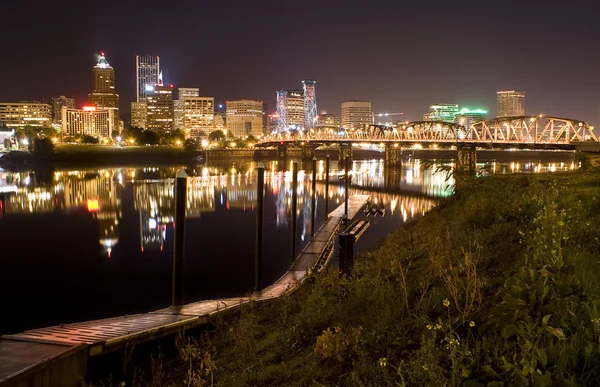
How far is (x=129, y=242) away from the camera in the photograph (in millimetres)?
27969

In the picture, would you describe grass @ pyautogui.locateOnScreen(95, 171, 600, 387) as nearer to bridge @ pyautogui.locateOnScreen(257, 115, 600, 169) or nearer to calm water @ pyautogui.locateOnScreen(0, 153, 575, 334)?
calm water @ pyautogui.locateOnScreen(0, 153, 575, 334)

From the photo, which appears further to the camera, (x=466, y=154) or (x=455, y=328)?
(x=466, y=154)

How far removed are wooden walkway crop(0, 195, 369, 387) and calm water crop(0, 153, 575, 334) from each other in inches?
218

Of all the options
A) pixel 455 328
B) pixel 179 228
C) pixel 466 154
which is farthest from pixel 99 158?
pixel 455 328

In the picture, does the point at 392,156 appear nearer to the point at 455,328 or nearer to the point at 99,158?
the point at 99,158

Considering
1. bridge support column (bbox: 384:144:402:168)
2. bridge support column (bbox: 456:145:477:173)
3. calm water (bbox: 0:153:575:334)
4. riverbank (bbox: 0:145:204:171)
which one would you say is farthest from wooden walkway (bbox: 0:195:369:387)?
bridge support column (bbox: 384:144:402:168)

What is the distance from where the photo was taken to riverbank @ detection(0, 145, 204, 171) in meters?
94.1

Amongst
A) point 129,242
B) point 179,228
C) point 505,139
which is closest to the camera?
point 179,228

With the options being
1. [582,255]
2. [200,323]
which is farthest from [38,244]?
[582,255]

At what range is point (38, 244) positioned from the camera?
27.1m

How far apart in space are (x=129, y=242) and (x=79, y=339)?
1931 centimetres

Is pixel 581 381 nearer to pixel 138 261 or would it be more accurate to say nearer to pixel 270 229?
pixel 138 261

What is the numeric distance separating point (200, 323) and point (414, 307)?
5737mm

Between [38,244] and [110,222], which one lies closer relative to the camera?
[38,244]
